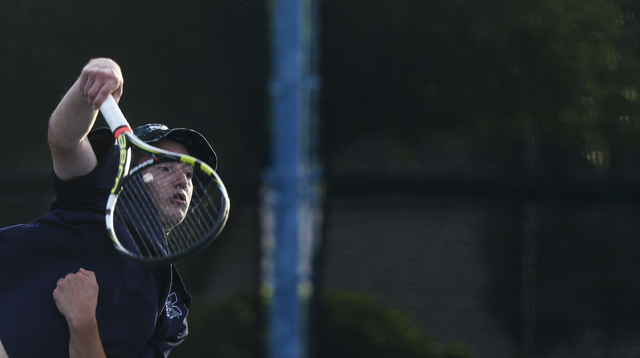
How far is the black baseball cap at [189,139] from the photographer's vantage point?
240cm

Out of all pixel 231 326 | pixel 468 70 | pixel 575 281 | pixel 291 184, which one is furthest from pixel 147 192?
pixel 575 281

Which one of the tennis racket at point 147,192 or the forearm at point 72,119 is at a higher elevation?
the forearm at point 72,119

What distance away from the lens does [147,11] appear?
543 cm

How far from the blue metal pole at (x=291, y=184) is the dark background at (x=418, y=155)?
0.08 metres

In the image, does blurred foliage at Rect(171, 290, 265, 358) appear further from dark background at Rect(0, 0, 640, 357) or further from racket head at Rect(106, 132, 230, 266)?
racket head at Rect(106, 132, 230, 266)

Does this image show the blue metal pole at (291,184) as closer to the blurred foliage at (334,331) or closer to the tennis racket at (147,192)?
the blurred foliage at (334,331)

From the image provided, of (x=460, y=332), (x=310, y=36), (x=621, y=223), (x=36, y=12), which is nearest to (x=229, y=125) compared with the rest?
(x=310, y=36)

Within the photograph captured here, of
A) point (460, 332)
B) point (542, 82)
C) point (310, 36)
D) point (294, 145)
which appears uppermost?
point (310, 36)

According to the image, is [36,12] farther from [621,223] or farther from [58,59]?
[621,223]

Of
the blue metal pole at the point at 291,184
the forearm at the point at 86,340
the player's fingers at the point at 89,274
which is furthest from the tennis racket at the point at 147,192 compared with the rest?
the blue metal pole at the point at 291,184

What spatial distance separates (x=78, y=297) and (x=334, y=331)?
325cm

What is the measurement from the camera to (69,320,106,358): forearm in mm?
2074

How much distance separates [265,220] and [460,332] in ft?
4.73

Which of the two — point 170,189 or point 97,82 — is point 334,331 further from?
point 97,82
